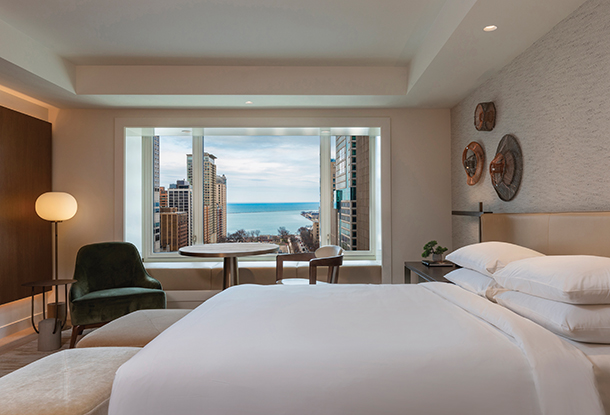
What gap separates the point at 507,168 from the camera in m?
2.95

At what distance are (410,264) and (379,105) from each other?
1.73 meters

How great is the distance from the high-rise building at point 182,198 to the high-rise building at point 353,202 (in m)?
1.88

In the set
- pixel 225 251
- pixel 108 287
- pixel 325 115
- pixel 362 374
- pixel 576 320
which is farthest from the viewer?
pixel 325 115

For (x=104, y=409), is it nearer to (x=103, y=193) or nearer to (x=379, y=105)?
(x=103, y=193)

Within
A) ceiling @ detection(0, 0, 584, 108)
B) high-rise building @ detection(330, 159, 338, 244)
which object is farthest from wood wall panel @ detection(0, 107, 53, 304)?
high-rise building @ detection(330, 159, 338, 244)

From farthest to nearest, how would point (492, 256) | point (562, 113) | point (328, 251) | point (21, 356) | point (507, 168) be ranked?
point (328, 251), point (21, 356), point (507, 168), point (562, 113), point (492, 256)

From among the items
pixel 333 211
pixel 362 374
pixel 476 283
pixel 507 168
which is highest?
pixel 507 168

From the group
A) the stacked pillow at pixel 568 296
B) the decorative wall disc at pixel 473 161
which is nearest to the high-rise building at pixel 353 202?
the decorative wall disc at pixel 473 161

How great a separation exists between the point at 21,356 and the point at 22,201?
4.94 ft

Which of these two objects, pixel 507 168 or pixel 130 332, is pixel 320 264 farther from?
pixel 507 168

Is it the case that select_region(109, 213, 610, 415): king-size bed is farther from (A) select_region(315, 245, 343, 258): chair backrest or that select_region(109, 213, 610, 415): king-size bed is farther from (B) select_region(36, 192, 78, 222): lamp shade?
(B) select_region(36, 192, 78, 222): lamp shade

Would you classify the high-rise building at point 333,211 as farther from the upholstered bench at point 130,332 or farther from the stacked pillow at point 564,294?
the stacked pillow at point 564,294

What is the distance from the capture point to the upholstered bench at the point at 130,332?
2131mm

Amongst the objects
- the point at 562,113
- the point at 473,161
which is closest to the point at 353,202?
the point at 473,161
